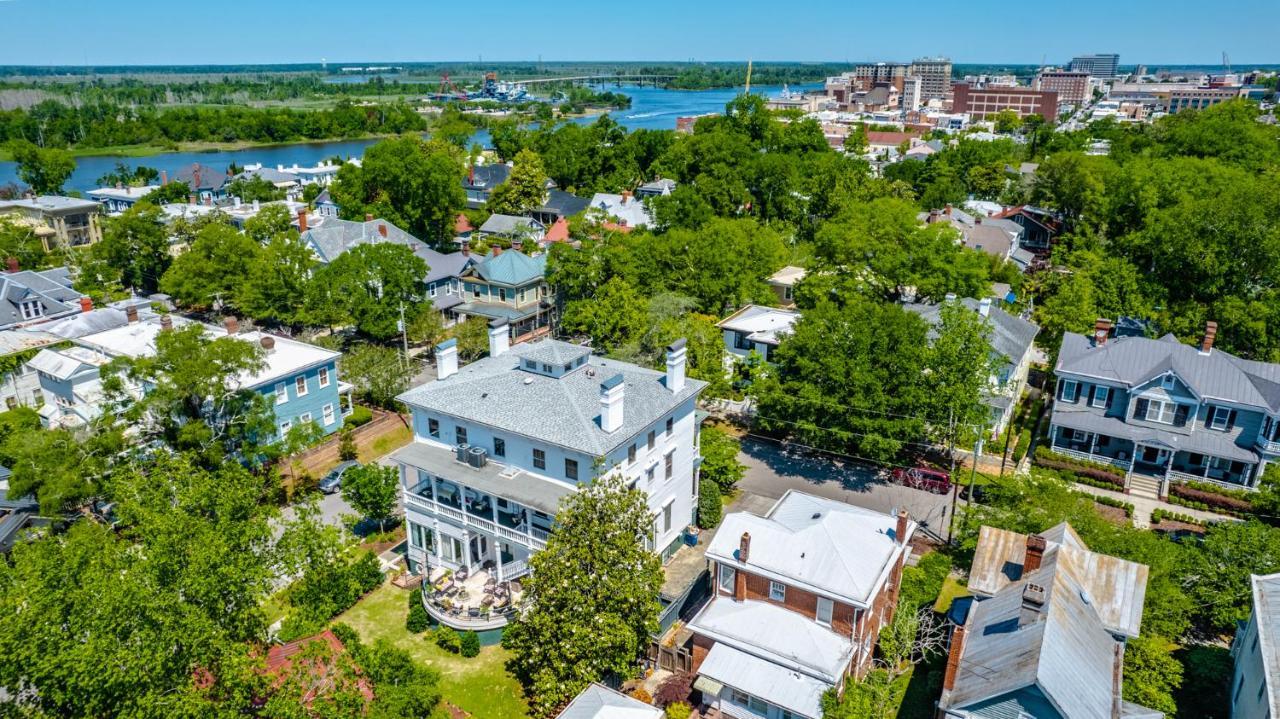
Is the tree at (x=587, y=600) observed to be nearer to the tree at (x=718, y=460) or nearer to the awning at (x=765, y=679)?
the awning at (x=765, y=679)

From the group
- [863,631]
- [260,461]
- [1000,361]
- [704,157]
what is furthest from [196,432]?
[704,157]

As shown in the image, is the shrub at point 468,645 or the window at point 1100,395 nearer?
the shrub at point 468,645

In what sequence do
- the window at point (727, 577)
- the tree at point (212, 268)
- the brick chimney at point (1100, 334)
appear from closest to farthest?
1. the window at point (727, 577)
2. the brick chimney at point (1100, 334)
3. the tree at point (212, 268)

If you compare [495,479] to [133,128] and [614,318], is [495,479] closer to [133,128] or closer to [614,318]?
[614,318]

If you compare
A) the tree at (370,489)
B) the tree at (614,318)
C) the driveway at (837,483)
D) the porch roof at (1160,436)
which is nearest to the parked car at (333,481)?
the tree at (370,489)

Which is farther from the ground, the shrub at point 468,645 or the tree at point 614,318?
the tree at point 614,318

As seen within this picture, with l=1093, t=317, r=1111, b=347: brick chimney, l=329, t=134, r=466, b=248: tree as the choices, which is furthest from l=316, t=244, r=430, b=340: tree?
l=1093, t=317, r=1111, b=347: brick chimney
